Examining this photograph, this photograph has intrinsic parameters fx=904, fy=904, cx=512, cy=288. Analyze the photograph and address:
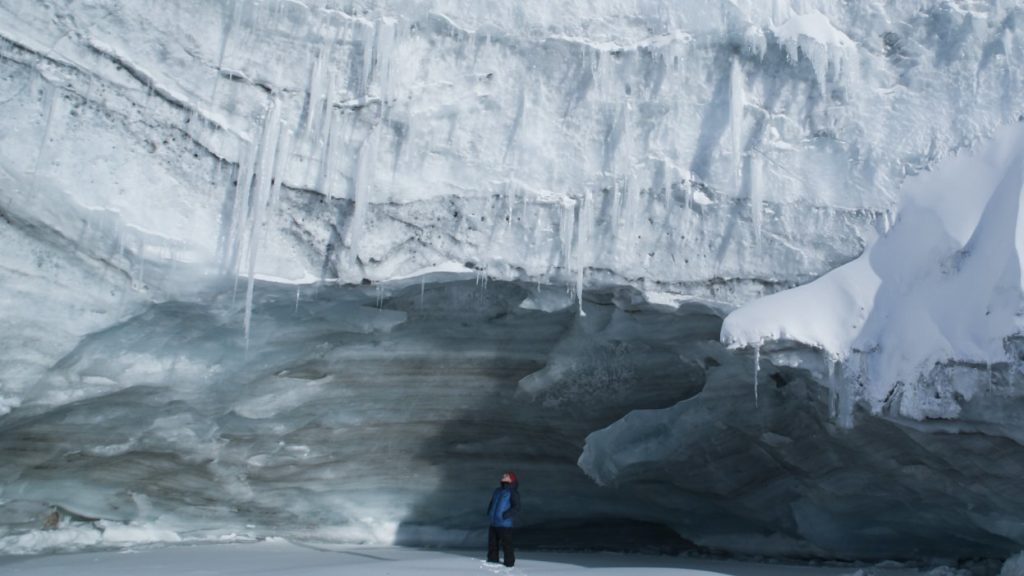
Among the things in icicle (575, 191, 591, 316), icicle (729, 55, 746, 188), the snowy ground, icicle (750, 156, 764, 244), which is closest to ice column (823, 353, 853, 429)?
icicle (750, 156, 764, 244)

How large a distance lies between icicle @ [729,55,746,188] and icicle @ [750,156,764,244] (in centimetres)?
15

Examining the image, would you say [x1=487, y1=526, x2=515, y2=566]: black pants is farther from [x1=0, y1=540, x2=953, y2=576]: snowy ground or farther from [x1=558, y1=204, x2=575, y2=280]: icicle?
[x1=558, y1=204, x2=575, y2=280]: icicle

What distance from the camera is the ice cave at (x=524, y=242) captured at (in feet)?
26.0

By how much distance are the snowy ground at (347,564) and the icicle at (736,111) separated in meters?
3.77

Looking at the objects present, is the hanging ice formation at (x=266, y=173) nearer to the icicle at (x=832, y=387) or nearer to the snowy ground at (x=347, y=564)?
the snowy ground at (x=347, y=564)

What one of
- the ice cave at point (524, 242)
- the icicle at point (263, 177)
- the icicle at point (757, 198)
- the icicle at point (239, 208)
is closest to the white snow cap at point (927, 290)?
the ice cave at point (524, 242)

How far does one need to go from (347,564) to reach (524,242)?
3357 millimetres

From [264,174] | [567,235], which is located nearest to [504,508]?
[567,235]

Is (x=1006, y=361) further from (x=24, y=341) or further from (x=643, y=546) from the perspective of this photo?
(x=24, y=341)

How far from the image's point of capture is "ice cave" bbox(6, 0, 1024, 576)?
7910mm

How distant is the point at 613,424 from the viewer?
980cm

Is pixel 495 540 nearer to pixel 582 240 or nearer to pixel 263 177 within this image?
pixel 582 240

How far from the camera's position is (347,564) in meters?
7.96

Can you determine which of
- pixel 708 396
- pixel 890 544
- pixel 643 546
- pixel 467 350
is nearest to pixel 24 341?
pixel 467 350
